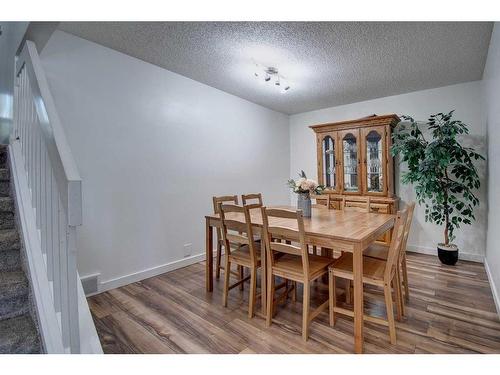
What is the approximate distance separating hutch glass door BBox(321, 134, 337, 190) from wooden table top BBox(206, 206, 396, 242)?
5.19 feet

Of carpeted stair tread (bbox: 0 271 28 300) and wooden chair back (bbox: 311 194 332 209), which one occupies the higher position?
wooden chair back (bbox: 311 194 332 209)

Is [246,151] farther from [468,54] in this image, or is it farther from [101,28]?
[468,54]

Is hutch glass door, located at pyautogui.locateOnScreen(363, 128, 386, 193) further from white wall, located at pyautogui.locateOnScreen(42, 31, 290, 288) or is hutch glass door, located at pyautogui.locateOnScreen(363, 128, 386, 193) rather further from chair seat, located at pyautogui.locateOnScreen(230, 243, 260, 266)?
chair seat, located at pyautogui.locateOnScreen(230, 243, 260, 266)

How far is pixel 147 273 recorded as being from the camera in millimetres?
2930

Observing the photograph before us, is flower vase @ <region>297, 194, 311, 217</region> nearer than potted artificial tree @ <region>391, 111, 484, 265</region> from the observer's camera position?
Yes

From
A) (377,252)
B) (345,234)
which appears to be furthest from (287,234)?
(377,252)

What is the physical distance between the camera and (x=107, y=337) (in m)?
1.88

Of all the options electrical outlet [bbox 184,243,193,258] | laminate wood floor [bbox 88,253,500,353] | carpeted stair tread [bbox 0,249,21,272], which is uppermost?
carpeted stair tread [bbox 0,249,21,272]

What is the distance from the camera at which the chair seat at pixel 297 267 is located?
1.96 meters

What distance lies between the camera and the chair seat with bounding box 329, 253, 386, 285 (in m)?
1.84

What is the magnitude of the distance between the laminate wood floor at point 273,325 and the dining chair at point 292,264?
145 millimetres

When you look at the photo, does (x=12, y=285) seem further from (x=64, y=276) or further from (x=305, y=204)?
(x=305, y=204)

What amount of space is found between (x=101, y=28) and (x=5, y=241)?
6.02ft

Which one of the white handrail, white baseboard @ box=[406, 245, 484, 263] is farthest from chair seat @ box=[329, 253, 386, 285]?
white baseboard @ box=[406, 245, 484, 263]
